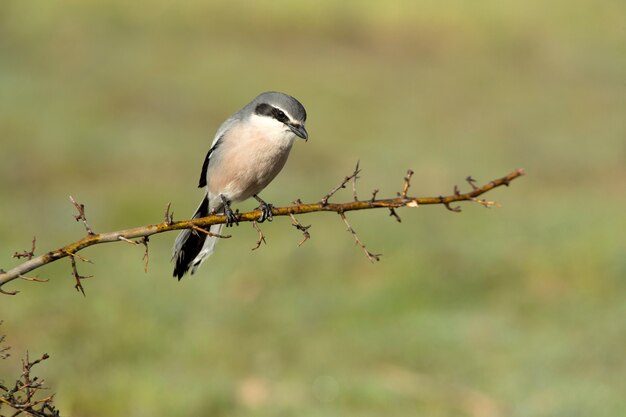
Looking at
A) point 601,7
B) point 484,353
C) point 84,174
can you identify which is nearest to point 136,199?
point 84,174

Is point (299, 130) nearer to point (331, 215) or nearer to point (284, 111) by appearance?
point (284, 111)

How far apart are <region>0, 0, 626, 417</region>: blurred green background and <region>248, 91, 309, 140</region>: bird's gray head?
14.6ft

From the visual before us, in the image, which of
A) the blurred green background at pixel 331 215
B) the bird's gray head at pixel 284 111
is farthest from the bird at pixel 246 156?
the blurred green background at pixel 331 215

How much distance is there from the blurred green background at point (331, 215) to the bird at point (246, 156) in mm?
3769

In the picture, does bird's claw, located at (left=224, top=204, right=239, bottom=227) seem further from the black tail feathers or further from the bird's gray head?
the bird's gray head

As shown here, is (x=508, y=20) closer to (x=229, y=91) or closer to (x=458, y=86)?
(x=458, y=86)

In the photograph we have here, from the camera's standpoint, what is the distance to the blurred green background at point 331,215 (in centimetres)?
1080

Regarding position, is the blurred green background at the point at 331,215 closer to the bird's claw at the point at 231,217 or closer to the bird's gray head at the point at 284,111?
the bird's claw at the point at 231,217

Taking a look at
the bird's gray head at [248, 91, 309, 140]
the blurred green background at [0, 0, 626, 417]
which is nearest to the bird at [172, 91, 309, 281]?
the bird's gray head at [248, 91, 309, 140]

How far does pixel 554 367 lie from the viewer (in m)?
11.1

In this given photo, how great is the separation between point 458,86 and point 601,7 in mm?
5855

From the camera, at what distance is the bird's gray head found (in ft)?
19.3

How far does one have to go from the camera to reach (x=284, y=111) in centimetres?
601

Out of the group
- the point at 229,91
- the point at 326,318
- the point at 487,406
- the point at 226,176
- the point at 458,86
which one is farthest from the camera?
the point at 458,86
